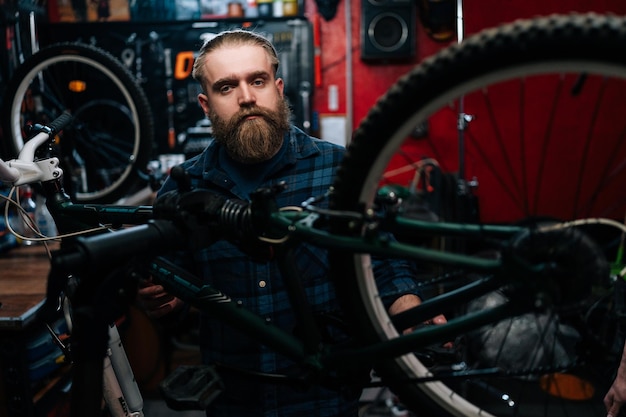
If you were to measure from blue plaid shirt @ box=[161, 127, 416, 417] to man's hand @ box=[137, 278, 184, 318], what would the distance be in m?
0.09

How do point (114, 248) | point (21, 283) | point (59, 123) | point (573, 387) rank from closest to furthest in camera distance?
point (114, 248)
point (59, 123)
point (21, 283)
point (573, 387)

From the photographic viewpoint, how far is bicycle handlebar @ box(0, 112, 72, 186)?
0.90 m

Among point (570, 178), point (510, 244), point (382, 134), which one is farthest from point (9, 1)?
point (570, 178)

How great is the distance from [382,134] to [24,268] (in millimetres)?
1683

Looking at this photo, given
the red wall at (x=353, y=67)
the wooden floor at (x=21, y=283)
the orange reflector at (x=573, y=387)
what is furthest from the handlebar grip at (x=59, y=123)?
the red wall at (x=353, y=67)

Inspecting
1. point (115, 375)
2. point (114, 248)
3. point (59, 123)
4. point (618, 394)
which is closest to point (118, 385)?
point (115, 375)

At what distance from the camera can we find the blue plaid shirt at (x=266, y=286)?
3.43ft

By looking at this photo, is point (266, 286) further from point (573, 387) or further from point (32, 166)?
point (573, 387)

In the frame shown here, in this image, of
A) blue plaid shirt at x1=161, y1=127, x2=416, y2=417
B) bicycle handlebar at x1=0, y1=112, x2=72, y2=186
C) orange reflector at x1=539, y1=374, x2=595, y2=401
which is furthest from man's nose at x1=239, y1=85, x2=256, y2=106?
orange reflector at x1=539, y1=374, x2=595, y2=401

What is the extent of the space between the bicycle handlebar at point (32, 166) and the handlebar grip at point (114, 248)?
0.41 meters

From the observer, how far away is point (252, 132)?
1038 mm

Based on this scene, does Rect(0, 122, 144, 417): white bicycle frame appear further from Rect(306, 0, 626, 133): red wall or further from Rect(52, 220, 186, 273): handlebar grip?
Rect(306, 0, 626, 133): red wall

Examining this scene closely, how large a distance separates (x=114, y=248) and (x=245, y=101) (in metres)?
0.55

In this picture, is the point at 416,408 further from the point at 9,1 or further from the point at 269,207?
the point at 9,1
